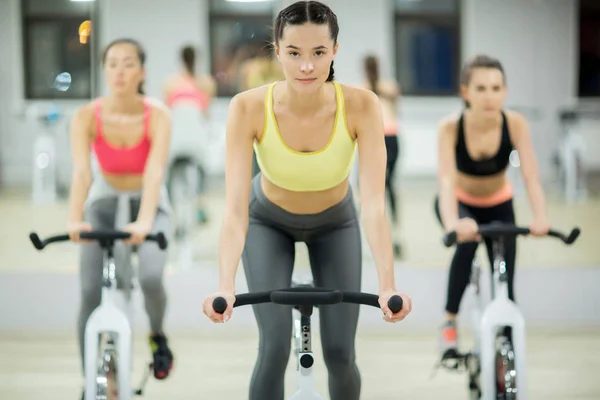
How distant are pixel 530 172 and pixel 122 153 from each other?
1.40m

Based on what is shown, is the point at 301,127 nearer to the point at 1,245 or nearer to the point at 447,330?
the point at 447,330

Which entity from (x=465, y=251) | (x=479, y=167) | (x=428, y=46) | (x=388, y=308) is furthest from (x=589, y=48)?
(x=388, y=308)

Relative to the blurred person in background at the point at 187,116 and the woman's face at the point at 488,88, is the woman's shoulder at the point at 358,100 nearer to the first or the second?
the woman's face at the point at 488,88

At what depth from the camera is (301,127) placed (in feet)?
7.92

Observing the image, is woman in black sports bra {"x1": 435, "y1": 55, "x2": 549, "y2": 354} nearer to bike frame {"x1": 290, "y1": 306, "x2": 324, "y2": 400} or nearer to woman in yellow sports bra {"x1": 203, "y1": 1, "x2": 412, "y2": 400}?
woman in yellow sports bra {"x1": 203, "y1": 1, "x2": 412, "y2": 400}

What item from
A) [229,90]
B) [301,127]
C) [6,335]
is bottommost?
[6,335]

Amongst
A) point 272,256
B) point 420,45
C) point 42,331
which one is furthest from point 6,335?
point 420,45

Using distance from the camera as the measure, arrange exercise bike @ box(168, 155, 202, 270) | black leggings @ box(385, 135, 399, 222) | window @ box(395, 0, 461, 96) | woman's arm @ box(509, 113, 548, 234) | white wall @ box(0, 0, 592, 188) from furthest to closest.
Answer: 1. window @ box(395, 0, 461, 96)
2. white wall @ box(0, 0, 592, 188)
3. exercise bike @ box(168, 155, 202, 270)
4. black leggings @ box(385, 135, 399, 222)
5. woman's arm @ box(509, 113, 548, 234)

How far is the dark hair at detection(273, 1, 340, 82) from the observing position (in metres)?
2.23

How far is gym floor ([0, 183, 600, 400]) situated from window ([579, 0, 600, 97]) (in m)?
5.04

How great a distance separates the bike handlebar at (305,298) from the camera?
1.97 metres

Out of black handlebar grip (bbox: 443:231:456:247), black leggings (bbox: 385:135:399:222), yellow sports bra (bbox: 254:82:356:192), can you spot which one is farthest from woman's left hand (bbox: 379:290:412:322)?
black leggings (bbox: 385:135:399:222)

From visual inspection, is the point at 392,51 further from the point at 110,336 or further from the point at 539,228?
the point at 110,336

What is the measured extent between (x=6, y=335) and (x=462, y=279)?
8.74 feet
